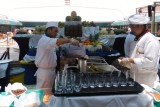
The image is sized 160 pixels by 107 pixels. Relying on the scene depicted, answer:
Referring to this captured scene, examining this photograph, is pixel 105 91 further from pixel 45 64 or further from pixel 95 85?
pixel 45 64

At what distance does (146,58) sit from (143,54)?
88 mm

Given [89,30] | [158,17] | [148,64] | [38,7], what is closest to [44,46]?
[38,7]

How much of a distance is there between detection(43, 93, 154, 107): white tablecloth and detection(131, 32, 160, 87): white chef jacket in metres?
0.66

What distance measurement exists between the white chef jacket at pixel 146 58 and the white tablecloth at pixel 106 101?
659 millimetres

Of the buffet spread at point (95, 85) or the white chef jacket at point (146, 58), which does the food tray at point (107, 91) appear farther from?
the white chef jacket at point (146, 58)

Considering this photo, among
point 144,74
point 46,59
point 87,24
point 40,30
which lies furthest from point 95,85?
point 40,30

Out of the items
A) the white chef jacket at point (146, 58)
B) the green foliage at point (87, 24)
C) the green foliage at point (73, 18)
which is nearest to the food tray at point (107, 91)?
the white chef jacket at point (146, 58)

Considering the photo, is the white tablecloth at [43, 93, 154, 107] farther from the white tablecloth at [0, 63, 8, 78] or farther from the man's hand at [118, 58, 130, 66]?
the white tablecloth at [0, 63, 8, 78]

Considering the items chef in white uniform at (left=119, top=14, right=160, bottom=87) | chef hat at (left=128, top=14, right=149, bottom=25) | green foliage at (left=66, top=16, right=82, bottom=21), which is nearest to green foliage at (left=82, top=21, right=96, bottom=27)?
green foliage at (left=66, top=16, right=82, bottom=21)

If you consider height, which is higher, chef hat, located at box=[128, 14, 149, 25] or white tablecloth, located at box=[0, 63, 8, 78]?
chef hat, located at box=[128, 14, 149, 25]

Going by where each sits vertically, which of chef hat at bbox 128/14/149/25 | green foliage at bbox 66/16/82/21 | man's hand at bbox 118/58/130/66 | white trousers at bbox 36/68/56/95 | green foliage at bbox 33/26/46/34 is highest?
green foliage at bbox 66/16/82/21

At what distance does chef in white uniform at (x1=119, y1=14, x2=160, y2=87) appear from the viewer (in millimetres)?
2709

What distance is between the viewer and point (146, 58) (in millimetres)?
2701

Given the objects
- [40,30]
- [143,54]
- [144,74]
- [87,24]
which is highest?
[87,24]
